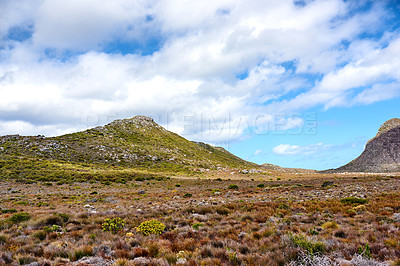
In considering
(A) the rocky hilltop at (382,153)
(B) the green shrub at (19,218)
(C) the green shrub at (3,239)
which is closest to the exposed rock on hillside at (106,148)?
(B) the green shrub at (19,218)

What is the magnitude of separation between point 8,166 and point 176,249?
205 ft

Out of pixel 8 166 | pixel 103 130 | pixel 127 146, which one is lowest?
pixel 8 166

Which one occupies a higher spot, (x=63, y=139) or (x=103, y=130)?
(x=103, y=130)

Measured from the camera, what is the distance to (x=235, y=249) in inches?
302

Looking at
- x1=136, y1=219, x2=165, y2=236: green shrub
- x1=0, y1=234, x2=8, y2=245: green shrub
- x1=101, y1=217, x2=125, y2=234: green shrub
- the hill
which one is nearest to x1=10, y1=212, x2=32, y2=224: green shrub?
x1=0, y1=234, x2=8, y2=245: green shrub

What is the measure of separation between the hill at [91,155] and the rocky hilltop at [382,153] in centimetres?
8398

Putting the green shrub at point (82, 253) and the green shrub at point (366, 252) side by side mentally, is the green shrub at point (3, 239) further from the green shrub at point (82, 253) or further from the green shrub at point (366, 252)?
the green shrub at point (366, 252)

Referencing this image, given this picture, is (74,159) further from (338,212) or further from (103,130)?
(338,212)

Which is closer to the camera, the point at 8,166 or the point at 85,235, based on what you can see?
the point at 85,235

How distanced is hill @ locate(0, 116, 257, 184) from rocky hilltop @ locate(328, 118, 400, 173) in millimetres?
83983

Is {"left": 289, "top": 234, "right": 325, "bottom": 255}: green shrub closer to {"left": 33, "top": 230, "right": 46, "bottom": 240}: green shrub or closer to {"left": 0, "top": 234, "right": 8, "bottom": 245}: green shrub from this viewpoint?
{"left": 33, "top": 230, "right": 46, "bottom": 240}: green shrub

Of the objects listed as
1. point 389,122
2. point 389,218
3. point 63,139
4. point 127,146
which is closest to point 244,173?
point 127,146

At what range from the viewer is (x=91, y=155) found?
79500 millimetres

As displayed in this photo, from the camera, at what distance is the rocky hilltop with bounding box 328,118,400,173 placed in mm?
99562
